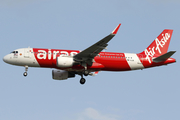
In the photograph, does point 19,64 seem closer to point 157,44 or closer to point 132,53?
point 132,53

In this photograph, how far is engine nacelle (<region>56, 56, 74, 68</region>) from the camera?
147 ft

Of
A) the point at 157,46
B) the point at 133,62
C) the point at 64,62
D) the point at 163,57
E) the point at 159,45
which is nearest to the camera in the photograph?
the point at 64,62

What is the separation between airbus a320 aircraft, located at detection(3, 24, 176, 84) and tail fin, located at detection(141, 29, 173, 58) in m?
0.14

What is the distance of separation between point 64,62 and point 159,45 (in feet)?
47.9

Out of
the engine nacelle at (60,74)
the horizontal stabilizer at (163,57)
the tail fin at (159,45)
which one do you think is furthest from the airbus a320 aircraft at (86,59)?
the engine nacelle at (60,74)

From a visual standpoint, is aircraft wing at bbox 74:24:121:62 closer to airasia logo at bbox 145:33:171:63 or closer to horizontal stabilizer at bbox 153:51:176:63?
airasia logo at bbox 145:33:171:63

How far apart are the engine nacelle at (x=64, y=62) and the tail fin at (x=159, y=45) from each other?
10.9 metres

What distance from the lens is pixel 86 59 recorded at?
4584 cm

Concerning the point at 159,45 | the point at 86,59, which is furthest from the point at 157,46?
the point at 86,59

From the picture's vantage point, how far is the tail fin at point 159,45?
49.9m

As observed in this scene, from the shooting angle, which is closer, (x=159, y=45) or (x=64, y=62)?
(x=64, y=62)

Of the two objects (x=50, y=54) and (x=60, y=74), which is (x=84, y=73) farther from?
(x=50, y=54)

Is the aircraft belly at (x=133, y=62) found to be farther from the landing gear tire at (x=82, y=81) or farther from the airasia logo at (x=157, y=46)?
the landing gear tire at (x=82, y=81)

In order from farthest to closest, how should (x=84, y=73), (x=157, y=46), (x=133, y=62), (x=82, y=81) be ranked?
(x=157, y=46), (x=82, y=81), (x=133, y=62), (x=84, y=73)
